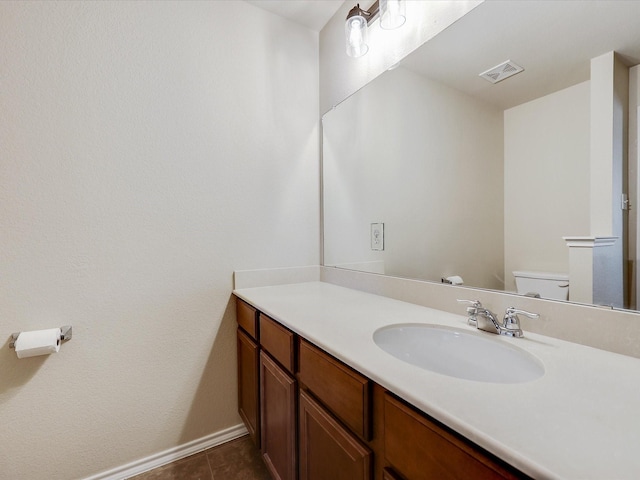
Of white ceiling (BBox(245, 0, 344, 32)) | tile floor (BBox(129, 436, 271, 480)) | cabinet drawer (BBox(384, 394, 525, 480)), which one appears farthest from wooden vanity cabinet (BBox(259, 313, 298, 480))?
white ceiling (BBox(245, 0, 344, 32))

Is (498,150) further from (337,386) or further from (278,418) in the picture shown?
(278,418)

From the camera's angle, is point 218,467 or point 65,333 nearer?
point 65,333

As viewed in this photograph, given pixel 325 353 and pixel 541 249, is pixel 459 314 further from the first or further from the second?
pixel 325 353

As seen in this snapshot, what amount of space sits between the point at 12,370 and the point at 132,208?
0.79 meters

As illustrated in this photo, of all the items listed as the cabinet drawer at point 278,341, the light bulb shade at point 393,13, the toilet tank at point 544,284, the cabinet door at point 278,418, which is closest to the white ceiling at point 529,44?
the light bulb shade at point 393,13

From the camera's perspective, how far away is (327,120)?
6.11 feet

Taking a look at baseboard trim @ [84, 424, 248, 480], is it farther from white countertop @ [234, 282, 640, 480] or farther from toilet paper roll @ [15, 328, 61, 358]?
white countertop @ [234, 282, 640, 480]

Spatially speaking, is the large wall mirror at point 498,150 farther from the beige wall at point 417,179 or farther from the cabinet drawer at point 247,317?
the cabinet drawer at point 247,317

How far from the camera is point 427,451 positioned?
1.73 feet

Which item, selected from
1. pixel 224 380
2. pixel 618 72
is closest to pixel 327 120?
pixel 618 72

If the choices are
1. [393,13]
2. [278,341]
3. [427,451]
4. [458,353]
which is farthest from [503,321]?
[393,13]

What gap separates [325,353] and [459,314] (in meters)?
0.56

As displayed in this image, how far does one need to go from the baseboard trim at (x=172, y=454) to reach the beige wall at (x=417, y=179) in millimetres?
1126

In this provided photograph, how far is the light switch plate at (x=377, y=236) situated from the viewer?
153 cm
